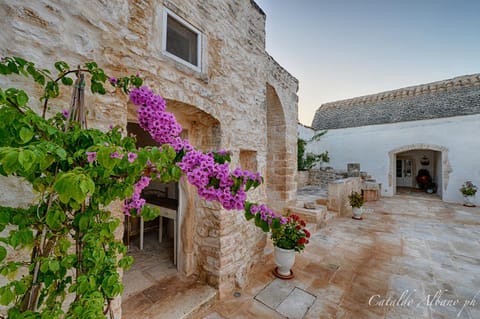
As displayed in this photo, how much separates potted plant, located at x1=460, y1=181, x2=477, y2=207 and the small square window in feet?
35.6

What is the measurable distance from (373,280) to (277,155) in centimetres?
292

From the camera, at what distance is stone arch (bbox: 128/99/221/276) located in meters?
2.31

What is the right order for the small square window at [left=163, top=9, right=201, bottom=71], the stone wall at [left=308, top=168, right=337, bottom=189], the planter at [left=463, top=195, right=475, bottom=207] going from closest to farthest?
the small square window at [left=163, top=9, right=201, bottom=71] < the planter at [left=463, top=195, right=475, bottom=207] < the stone wall at [left=308, top=168, right=337, bottom=189]

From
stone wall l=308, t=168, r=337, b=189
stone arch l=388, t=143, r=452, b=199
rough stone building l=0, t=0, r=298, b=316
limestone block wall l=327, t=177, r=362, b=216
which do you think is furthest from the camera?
stone wall l=308, t=168, r=337, b=189

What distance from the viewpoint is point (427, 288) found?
7.82 ft

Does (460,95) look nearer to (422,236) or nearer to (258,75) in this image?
(422,236)

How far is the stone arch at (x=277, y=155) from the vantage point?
4529 mm

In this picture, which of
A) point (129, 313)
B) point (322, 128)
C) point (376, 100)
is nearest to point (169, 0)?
point (129, 313)

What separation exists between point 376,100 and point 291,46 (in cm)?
708

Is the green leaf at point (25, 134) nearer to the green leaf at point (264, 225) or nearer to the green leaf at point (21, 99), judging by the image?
the green leaf at point (21, 99)

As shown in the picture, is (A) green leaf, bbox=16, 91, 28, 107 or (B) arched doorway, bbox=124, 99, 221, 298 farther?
(B) arched doorway, bbox=124, 99, 221, 298

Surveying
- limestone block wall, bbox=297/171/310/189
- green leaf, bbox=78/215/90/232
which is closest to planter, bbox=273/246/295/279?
green leaf, bbox=78/215/90/232

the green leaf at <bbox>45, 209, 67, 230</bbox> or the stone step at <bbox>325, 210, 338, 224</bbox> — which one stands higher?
the green leaf at <bbox>45, 209, 67, 230</bbox>

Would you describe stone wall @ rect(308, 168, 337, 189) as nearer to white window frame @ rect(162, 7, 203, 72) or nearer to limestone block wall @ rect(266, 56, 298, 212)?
limestone block wall @ rect(266, 56, 298, 212)
